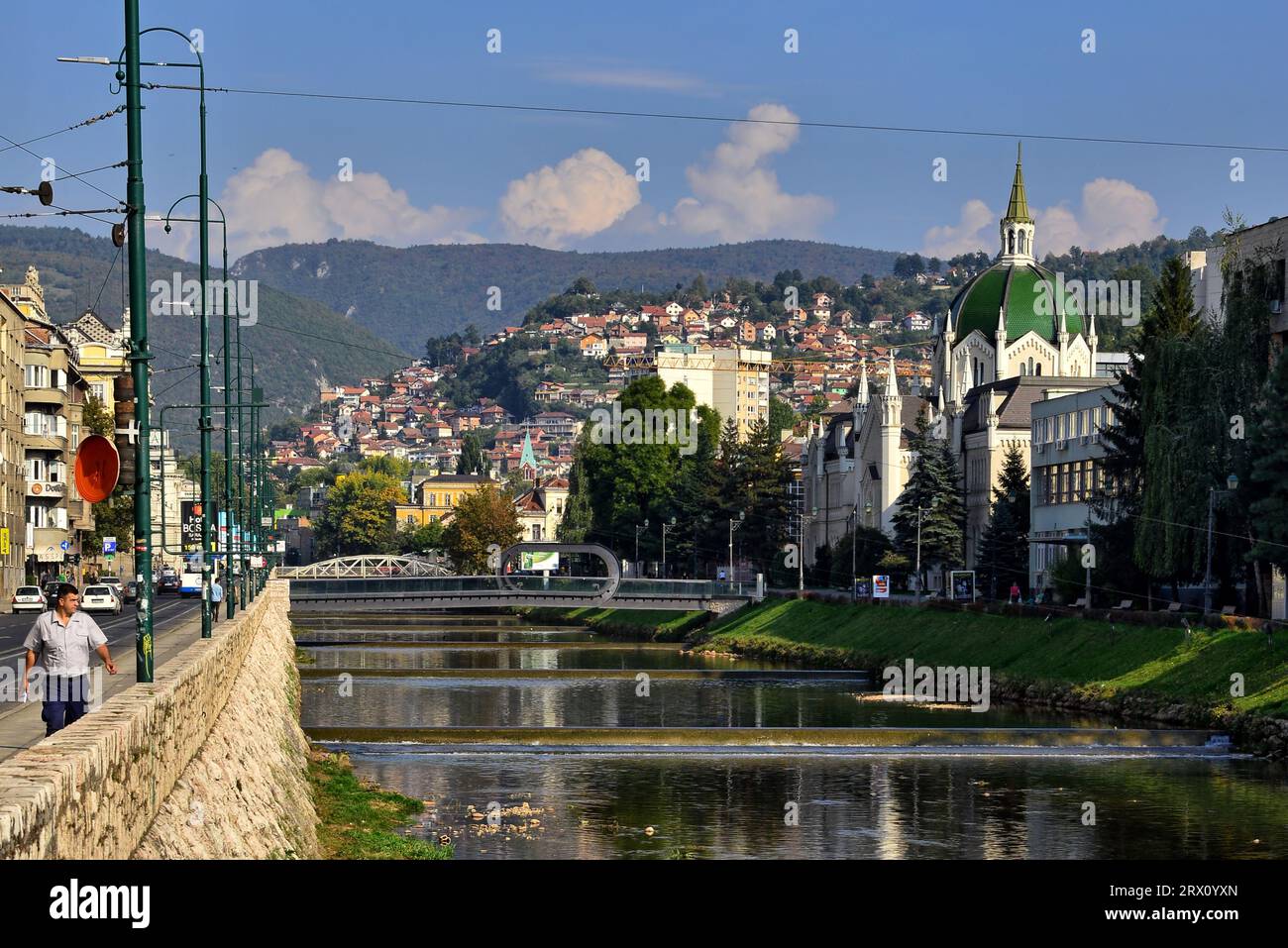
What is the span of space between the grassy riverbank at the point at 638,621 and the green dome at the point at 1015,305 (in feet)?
132

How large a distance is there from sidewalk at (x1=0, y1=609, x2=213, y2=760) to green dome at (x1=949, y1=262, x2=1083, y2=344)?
373ft

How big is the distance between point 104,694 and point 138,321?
6.26 metres

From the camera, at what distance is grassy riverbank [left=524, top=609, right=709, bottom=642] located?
386ft

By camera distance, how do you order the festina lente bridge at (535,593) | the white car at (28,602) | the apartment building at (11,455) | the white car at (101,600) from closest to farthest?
the white car at (101,600) → the white car at (28,602) → the apartment building at (11,455) → the festina lente bridge at (535,593)

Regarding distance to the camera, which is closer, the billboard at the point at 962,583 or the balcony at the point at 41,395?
the billboard at the point at 962,583

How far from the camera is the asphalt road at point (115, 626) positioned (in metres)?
46.5

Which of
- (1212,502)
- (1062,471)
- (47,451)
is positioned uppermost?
(47,451)

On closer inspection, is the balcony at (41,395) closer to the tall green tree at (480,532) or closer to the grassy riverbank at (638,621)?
the grassy riverbank at (638,621)

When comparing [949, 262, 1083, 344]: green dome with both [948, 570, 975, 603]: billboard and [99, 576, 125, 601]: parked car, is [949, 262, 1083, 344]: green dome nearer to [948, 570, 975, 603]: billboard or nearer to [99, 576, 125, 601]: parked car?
[948, 570, 975, 603]: billboard

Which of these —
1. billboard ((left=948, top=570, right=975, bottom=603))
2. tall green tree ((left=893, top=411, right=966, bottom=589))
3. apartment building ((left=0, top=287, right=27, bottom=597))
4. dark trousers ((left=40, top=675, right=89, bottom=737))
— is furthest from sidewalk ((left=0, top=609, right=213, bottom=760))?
tall green tree ((left=893, top=411, right=966, bottom=589))

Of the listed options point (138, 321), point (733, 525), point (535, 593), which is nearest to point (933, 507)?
point (535, 593)

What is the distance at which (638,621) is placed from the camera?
423 ft

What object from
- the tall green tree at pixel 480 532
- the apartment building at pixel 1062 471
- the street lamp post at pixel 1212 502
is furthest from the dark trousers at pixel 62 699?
the tall green tree at pixel 480 532

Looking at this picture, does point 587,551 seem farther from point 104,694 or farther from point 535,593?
point 104,694
